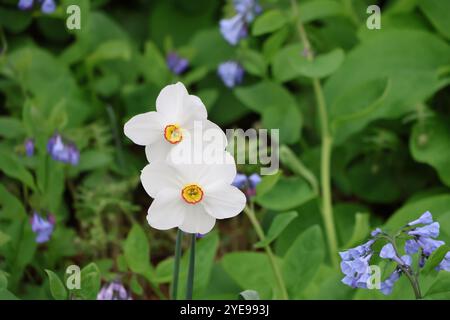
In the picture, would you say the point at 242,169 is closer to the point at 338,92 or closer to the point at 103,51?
the point at 338,92

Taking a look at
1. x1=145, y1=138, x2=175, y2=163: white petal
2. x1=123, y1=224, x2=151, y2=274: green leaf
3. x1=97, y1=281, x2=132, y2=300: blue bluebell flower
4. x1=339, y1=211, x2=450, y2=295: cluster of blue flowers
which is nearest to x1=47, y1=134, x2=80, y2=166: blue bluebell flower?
x1=123, y1=224, x2=151, y2=274: green leaf

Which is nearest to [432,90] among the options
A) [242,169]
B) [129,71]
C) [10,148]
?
[242,169]

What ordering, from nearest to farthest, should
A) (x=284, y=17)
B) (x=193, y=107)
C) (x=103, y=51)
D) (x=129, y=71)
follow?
(x=193, y=107) < (x=284, y=17) < (x=103, y=51) < (x=129, y=71)

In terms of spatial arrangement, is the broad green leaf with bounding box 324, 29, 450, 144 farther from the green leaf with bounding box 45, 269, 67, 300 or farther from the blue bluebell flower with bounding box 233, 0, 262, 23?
the green leaf with bounding box 45, 269, 67, 300

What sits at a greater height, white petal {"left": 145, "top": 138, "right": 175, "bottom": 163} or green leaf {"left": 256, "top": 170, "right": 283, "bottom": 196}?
green leaf {"left": 256, "top": 170, "right": 283, "bottom": 196}

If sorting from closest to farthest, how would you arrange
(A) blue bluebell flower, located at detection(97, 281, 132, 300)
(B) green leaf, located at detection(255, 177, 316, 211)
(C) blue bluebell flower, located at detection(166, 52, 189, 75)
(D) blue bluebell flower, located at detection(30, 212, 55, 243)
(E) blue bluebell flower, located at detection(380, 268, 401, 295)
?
(E) blue bluebell flower, located at detection(380, 268, 401, 295) → (A) blue bluebell flower, located at detection(97, 281, 132, 300) → (D) blue bluebell flower, located at detection(30, 212, 55, 243) → (B) green leaf, located at detection(255, 177, 316, 211) → (C) blue bluebell flower, located at detection(166, 52, 189, 75)

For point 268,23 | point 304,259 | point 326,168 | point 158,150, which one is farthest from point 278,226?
point 268,23

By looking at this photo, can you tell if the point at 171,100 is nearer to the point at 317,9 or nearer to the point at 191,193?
the point at 191,193
